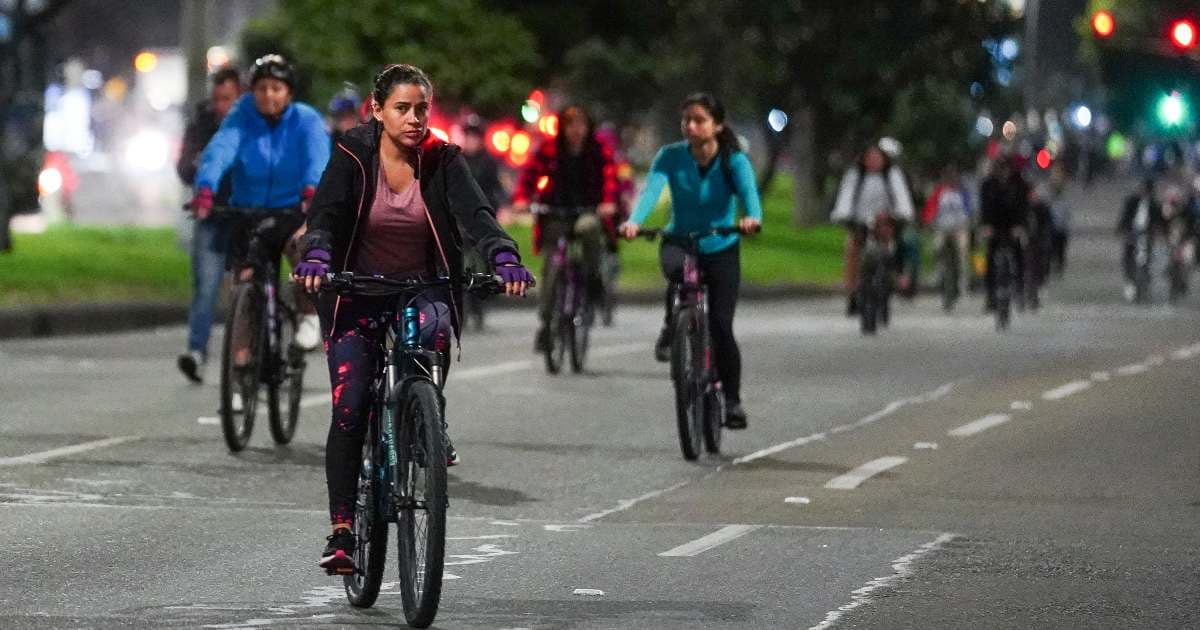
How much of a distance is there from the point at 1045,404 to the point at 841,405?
1.30 meters

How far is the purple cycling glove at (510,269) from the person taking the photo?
824cm

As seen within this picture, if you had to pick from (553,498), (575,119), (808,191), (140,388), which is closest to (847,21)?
(808,191)

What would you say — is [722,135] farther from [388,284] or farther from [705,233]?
[388,284]

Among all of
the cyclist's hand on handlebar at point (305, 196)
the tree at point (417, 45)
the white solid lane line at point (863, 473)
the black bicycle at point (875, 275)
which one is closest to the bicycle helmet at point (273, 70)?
the cyclist's hand on handlebar at point (305, 196)

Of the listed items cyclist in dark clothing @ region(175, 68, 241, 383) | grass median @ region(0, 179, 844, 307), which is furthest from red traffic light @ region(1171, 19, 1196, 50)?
cyclist in dark clothing @ region(175, 68, 241, 383)

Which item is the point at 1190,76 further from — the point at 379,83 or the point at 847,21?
the point at 379,83

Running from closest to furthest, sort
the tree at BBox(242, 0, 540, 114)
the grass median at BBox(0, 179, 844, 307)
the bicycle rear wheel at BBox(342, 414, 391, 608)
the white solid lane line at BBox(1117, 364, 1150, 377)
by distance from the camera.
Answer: the bicycle rear wheel at BBox(342, 414, 391, 608)
the white solid lane line at BBox(1117, 364, 1150, 377)
the grass median at BBox(0, 179, 844, 307)
the tree at BBox(242, 0, 540, 114)

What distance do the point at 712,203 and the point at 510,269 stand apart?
5.76 m

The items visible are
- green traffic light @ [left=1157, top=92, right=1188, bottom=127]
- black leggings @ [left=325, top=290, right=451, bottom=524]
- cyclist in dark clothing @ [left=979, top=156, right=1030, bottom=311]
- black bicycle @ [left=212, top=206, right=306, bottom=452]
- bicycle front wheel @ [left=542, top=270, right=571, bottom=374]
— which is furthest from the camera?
green traffic light @ [left=1157, top=92, right=1188, bottom=127]

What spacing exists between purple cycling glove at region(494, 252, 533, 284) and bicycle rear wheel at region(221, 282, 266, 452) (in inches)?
194

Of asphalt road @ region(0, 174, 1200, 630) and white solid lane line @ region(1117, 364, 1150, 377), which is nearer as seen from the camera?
asphalt road @ region(0, 174, 1200, 630)

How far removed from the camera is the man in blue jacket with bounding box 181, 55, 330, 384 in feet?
45.4

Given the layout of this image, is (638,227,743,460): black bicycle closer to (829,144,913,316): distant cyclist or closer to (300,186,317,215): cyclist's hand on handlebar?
(300,186,317,215): cyclist's hand on handlebar

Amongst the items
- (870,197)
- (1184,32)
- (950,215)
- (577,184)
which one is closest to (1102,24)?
(1184,32)
